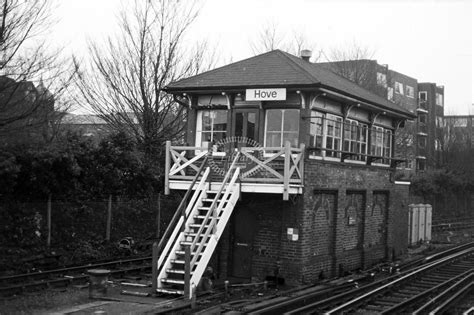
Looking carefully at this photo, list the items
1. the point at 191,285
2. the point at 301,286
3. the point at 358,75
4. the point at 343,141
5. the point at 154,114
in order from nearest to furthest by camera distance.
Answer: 1. the point at 191,285
2. the point at 301,286
3. the point at 343,141
4. the point at 154,114
5. the point at 358,75

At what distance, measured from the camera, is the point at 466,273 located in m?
18.8

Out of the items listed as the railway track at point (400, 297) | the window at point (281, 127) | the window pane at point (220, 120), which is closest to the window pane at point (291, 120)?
the window at point (281, 127)

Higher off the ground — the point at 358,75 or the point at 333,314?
the point at 358,75

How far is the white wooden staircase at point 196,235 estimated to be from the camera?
44.4 ft

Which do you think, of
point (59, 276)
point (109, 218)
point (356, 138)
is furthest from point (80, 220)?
point (356, 138)

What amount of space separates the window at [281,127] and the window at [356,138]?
2.50 meters

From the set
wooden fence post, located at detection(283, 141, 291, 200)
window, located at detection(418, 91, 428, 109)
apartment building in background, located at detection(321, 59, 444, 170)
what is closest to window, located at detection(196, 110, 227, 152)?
wooden fence post, located at detection(283, 141, 291, 200)

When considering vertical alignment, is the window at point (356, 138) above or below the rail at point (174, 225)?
above

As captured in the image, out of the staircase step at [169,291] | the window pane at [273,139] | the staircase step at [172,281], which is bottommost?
the staircase step at [169,291]

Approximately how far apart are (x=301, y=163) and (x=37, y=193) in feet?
27.7

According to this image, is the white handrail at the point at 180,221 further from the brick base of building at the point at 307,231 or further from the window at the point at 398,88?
the window at the point at 398,88

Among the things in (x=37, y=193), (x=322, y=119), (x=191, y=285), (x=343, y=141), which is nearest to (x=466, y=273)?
(x=343, y=141)

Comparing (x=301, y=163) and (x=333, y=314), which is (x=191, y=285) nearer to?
(x=333, y=314)

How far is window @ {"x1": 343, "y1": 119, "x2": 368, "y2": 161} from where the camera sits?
1858cm
